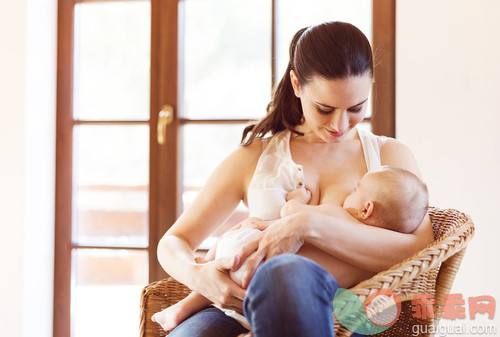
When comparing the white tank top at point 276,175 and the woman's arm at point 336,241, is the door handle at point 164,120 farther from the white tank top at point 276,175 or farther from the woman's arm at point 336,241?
the woman's arm at point 336,241

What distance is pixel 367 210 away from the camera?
1.42m

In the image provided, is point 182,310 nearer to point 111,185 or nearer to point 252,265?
point 252,265

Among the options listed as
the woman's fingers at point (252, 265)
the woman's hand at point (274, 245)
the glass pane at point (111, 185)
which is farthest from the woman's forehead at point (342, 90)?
the glass pane at point (111, 185)

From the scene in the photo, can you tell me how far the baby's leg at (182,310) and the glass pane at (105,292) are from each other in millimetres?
1208

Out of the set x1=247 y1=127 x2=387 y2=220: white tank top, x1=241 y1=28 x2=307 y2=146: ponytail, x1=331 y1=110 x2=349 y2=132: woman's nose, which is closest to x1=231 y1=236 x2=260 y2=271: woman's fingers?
x1=247 y1=127 x2=387 y2=220: white tank top

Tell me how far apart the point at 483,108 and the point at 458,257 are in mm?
954

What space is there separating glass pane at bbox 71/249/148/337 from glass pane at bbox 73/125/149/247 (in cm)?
10

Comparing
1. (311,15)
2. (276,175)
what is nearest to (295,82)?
(276,175)

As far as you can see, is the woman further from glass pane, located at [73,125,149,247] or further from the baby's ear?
glass pane, located at [73,125,149,247]

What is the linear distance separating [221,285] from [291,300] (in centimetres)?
36

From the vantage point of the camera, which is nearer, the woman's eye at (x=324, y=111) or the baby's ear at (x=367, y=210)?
the baby's ear at (x=367, y=210)

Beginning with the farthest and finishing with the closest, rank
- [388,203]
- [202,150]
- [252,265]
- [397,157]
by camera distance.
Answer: [202,150]
[397,157]
[388,203]
[252,265]

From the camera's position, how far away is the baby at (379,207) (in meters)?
1.38

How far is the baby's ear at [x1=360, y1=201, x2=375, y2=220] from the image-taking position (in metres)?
1.40
